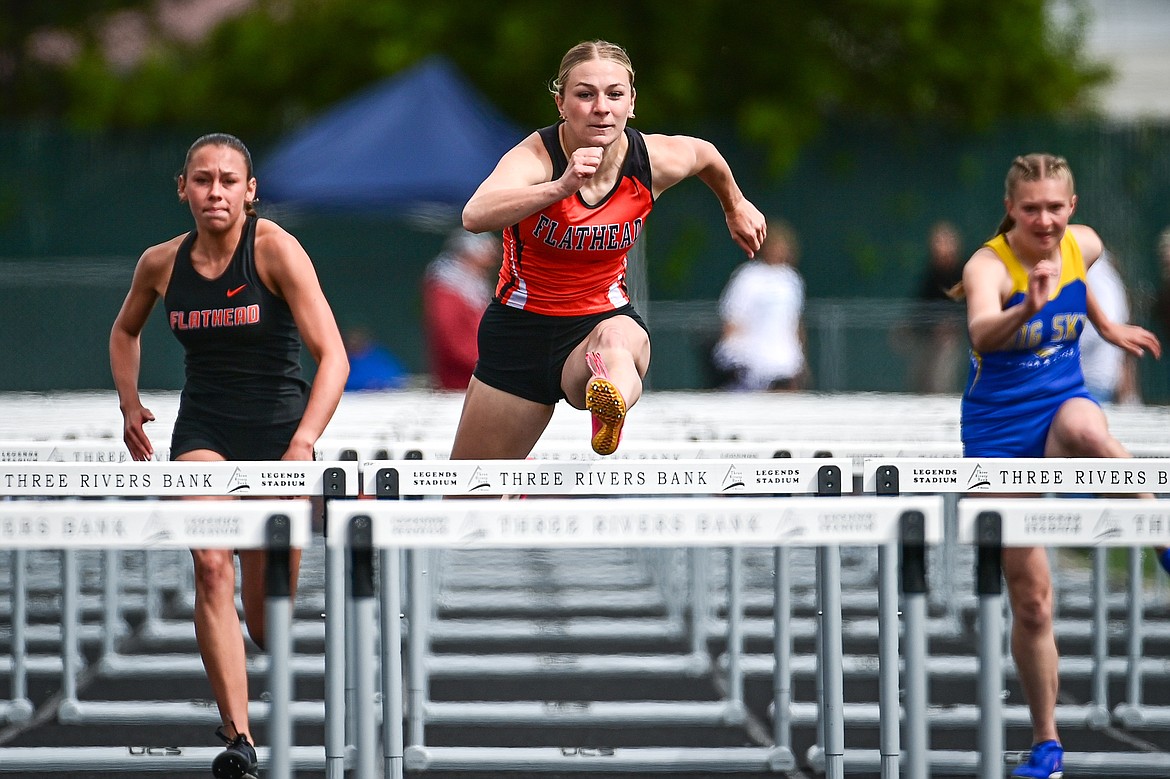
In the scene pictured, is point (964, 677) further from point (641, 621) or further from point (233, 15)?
point (233, 15)

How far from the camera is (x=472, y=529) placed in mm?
3182

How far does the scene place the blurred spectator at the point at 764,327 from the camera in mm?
11344

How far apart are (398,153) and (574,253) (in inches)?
393

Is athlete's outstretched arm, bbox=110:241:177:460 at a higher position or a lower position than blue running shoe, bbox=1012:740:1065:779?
higher

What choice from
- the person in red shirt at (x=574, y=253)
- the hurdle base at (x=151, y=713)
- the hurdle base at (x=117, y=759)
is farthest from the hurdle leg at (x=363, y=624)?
the hurdle base at (x=151, y=713)

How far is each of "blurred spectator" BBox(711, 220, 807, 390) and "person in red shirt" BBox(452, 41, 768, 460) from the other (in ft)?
21.6

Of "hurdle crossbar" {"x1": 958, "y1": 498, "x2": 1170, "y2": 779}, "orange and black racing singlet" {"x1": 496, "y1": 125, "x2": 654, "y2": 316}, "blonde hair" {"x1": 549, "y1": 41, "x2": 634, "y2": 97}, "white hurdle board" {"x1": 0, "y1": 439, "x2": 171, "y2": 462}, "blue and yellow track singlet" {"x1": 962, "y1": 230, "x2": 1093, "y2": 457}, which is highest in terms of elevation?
"blonde hair" {"x1": 549, "y1": 41, "x2": 634, "y2": 97}

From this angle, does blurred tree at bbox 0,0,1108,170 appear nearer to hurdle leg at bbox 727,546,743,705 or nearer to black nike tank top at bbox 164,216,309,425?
hurdle leg at bbox 727,546,743,705

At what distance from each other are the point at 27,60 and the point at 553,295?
20871 millimetres

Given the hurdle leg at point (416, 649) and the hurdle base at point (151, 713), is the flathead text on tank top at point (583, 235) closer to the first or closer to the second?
the hurdle leg at point (416, 649)

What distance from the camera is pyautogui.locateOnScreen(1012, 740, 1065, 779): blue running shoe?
4758 mm

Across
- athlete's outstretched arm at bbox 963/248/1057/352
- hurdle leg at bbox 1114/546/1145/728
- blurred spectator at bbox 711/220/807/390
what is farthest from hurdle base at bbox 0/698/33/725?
blurred spectator at bbox 711/220/807/390

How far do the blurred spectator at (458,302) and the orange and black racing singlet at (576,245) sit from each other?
17.6 feet

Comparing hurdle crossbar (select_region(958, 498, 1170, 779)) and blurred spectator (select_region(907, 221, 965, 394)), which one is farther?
blurred spectator (select_region(907, 221, 965, 394))
